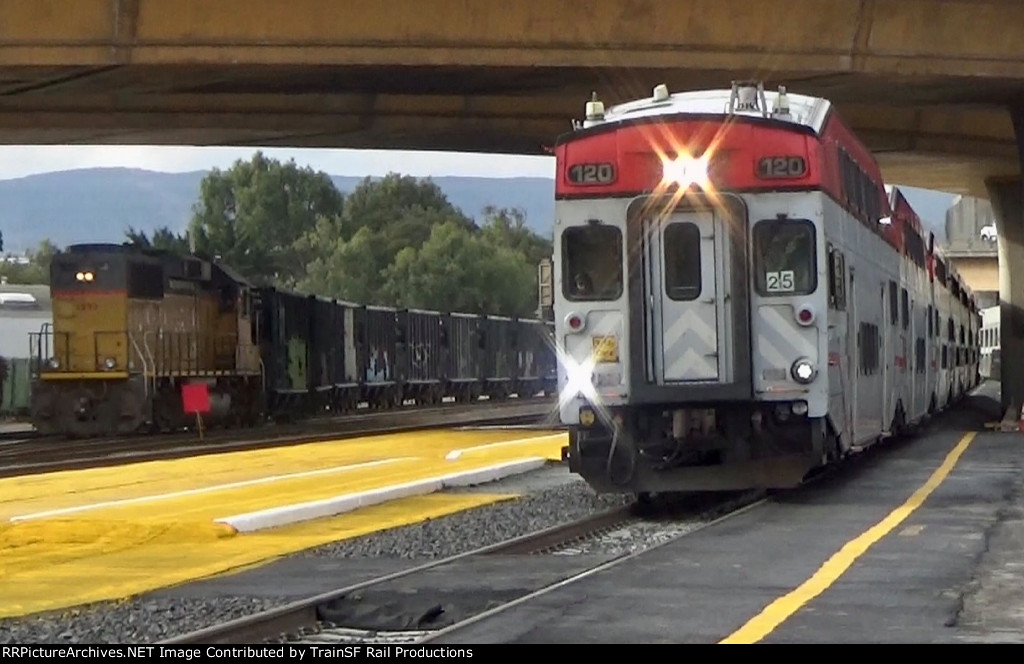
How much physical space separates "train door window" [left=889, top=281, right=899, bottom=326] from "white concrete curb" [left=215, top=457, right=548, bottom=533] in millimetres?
5053

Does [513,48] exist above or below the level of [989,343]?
above

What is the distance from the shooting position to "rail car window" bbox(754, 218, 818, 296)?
1503 cm

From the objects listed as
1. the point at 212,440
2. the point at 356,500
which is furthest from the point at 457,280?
the point at 356,500

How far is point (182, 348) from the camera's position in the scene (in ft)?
116

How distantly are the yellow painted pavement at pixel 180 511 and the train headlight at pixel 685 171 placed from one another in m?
4.00

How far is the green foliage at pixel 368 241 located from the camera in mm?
96250

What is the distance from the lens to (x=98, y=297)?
33250 mm

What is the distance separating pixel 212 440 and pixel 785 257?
716 inches

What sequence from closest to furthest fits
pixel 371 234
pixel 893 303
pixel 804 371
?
1. pixel 804 371
2. pixel 893 303
3. pixel 371 234

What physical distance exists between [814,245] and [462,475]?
6243mm

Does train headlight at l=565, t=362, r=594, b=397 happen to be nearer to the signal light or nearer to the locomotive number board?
the signal light

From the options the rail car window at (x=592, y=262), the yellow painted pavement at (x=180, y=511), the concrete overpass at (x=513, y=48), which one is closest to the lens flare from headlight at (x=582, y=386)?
the rail car window at (x=592, y=262)

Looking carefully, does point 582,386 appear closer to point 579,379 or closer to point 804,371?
point 579,379

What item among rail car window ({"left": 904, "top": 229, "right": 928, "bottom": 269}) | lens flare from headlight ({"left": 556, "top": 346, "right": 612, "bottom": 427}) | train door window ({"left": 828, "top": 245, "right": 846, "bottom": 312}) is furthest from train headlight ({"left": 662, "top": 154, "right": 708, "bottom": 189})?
rail car window ({"left": 904, "top": 229, "right": 928, "bottom": 269})
